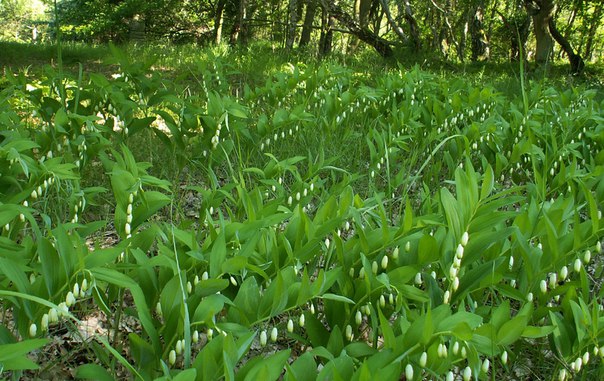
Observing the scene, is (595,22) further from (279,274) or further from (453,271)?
(279,274)

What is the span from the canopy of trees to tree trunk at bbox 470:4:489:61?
3cm

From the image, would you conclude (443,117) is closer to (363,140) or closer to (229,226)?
(363,140)

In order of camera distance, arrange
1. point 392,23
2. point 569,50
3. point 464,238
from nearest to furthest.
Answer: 1. point 464,238
2. point 392,23
3. point 569,50

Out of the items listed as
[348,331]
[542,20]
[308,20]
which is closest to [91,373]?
[348,331]

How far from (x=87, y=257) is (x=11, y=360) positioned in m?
0.39

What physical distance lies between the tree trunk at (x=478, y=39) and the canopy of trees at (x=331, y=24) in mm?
25

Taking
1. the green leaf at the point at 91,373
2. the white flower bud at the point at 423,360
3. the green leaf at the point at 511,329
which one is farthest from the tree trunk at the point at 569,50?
the green leaf at the point at 91,373

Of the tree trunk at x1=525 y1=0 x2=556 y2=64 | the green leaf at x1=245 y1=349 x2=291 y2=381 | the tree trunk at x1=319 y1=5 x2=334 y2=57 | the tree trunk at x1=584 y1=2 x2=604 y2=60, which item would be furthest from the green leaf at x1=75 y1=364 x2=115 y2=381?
the tree trunk at x1=584 y1=2 x2=604 y2=60

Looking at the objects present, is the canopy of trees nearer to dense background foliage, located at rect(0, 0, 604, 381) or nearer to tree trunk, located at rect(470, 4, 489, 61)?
tree trunk, located at rect(470, 4, 489, 61)

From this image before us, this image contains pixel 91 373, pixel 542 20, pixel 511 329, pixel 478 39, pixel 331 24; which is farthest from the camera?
pixel 478 39

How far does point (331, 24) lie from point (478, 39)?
5362 mm

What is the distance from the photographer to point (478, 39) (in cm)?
1548

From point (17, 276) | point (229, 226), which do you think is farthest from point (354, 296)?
point (17, 276)

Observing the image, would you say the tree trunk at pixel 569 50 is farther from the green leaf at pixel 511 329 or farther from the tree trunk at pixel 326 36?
the green leaf at pixel 511 329
